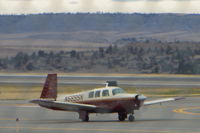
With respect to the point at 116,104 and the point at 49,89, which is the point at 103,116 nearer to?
the point at 116,104

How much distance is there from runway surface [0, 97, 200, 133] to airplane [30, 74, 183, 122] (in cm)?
41

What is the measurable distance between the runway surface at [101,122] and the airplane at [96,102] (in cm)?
41

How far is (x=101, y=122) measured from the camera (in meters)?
22.7

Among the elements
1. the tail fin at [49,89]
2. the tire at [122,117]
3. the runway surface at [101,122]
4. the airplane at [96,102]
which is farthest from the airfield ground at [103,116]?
the tail fin at [49,89]

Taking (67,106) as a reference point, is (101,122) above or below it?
below

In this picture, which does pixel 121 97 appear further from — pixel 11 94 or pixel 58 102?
pixel 11 94

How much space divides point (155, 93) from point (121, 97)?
61.9ft

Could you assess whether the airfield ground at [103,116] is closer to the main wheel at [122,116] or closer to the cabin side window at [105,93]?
the main wheel at [122,116]

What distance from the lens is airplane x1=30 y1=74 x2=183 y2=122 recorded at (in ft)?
76.5

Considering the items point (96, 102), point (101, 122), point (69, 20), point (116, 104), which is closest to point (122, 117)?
point (116, 104)

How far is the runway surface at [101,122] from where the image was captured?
63.2ft

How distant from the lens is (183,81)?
52.8 metres

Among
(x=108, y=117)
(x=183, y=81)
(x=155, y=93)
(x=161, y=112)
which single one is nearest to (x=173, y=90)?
(x=155, y=93)

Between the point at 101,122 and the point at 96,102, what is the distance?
1.59 meters
